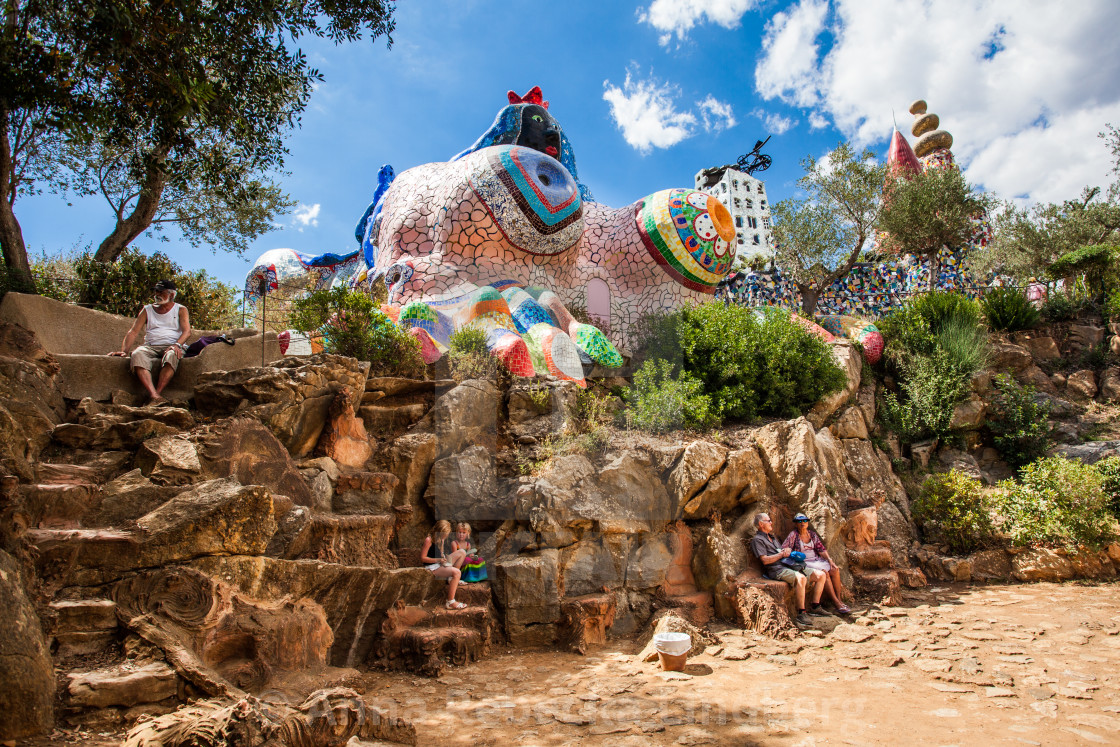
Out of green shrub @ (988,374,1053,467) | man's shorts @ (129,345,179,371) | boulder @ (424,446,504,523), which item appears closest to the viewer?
man's shorts @ (129,345,179,371)

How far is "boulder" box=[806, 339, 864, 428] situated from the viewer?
32.8 feet

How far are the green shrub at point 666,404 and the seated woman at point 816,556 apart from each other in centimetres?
185

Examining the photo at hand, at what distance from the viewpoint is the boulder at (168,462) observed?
433cm

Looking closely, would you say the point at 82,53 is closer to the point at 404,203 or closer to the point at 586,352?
the point at 404,203

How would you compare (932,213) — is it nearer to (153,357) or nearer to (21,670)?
(153,357)

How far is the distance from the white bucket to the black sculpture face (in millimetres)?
9167

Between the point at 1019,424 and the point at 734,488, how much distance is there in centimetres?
688

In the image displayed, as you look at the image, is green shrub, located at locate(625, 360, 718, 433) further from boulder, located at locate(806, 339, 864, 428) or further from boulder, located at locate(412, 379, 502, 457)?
boulder, located at locate(806, 339, 864, 428)

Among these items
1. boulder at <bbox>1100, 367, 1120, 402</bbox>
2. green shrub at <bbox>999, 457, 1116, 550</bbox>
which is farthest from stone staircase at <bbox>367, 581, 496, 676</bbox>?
boulder at <bbox>1100, 367, 1120, 402</bbox>

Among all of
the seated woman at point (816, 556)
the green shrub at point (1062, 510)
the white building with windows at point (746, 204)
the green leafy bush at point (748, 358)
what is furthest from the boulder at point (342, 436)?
the white building with windows at point (746, 204)

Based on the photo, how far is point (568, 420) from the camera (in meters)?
7.68

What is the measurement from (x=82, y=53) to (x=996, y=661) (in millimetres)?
10060

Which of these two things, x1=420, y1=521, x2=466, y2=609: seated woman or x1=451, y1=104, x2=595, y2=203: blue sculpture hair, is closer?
x1=420, y1=521, x2=466, y2=609: seated woman

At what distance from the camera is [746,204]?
118 feet
